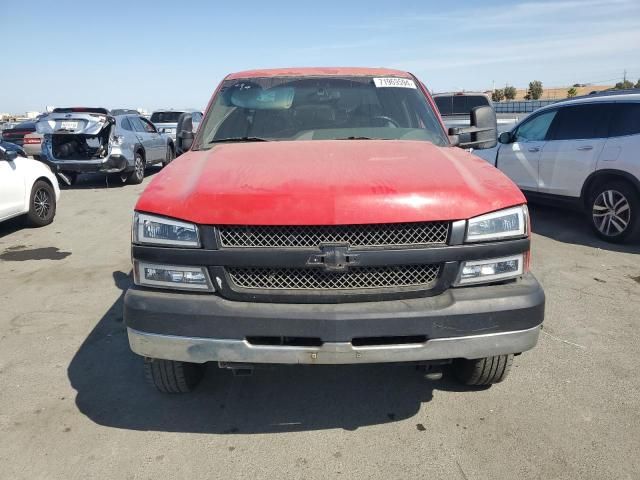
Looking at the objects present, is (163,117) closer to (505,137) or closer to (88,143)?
(88,143)

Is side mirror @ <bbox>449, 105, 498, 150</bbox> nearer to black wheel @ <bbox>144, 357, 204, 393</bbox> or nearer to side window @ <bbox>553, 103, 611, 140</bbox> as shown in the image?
black wheel @ <bbox>144, 357, 204, 393</bbox>

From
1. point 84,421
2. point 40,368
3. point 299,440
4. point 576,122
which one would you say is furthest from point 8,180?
point 576,122

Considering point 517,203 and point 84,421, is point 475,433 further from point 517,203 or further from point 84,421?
point 84,421

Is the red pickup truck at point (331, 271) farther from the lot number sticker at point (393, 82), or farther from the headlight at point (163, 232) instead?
the lot number sticker at point (393, 82)

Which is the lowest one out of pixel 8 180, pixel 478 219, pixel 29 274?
pixel 29 274

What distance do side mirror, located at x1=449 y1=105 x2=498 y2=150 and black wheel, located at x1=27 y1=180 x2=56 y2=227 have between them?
21.1 feet

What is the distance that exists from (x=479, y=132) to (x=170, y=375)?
2.90 meters

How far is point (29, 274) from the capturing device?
5.68 m

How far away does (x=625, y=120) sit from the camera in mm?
6461

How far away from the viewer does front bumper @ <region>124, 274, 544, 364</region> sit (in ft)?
7.89

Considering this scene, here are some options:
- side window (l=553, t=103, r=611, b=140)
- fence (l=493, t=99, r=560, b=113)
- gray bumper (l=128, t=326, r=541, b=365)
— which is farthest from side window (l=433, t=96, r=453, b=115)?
fence (l=493, t=99, r=560, b=113)

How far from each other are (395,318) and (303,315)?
0.43 metres

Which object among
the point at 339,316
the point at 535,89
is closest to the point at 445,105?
the point at 339,316

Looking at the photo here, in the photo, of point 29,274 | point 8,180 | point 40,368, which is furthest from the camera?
point 8,180
